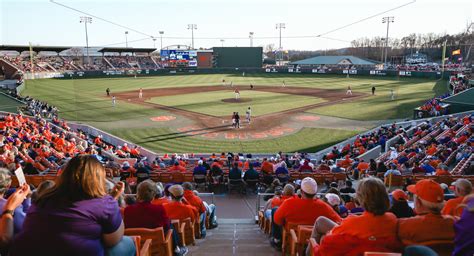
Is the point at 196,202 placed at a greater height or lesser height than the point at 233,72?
lesser

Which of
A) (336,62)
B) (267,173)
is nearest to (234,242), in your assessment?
(267,173)

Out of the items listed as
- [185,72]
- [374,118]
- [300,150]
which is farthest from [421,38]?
[300,150]

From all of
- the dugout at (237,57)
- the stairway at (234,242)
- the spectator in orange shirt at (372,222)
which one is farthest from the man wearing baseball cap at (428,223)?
the dugout at (237,57)

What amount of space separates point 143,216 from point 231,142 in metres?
18.2

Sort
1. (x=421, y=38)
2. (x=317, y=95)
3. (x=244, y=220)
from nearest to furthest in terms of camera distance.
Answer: (x=244, y=220) < (x=317, y=95) < (x=421, y=38)

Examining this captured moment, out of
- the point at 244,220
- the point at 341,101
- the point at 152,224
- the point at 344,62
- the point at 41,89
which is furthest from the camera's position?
the point at 344,62

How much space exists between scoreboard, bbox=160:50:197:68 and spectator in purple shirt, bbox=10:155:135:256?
82136 mm

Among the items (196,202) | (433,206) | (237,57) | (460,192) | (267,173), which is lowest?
(267,173)

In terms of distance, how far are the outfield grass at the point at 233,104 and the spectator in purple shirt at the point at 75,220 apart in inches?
1111

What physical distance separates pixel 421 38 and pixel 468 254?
535ft

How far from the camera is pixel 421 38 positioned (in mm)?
144625

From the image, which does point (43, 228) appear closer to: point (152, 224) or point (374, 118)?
point (152, 224)

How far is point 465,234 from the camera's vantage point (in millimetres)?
3066

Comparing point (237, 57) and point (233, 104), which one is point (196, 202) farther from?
point (237, 57)
